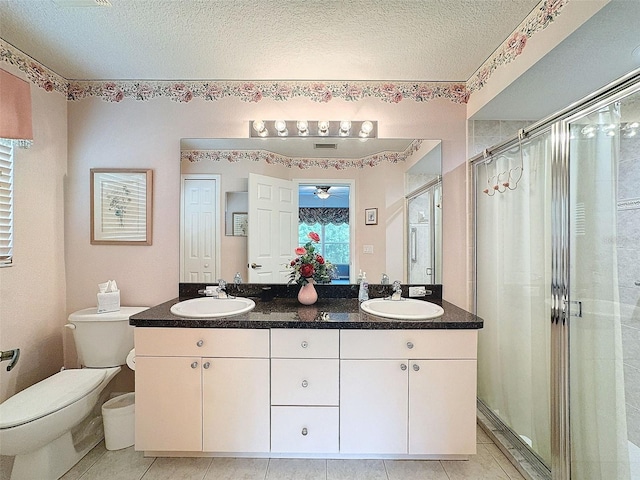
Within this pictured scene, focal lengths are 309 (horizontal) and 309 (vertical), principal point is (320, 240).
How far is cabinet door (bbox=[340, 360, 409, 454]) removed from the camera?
162cm

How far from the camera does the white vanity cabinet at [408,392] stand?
1613 mm

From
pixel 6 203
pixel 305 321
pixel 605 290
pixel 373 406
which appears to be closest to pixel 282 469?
pixel 373 406

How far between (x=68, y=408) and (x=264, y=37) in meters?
2.15

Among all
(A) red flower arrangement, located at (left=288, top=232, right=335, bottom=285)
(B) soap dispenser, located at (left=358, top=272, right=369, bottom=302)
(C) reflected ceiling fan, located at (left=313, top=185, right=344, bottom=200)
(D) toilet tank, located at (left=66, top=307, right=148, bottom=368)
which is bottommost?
(D) toilet tank, located at (left=66, top=307, right=148, bottom=368)

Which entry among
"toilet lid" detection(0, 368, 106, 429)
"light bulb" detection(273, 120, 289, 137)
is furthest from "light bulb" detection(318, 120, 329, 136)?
"toilet lid" detection(0, 368, 106, 429)

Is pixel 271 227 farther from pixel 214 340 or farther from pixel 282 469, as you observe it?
pixel 282 469

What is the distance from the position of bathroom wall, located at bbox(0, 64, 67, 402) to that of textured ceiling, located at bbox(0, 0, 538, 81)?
44 cm

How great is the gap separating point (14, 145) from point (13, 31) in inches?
23.7

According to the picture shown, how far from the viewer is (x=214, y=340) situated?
5.34ft

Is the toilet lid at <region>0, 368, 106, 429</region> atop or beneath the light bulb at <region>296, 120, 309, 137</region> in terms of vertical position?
beneath

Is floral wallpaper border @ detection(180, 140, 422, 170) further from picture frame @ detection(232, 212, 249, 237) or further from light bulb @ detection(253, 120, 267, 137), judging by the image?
picture frame @ detection(232, 212, 249, 237)

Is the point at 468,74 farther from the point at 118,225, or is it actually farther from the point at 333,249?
the point at 118,225

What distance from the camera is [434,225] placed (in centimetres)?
217

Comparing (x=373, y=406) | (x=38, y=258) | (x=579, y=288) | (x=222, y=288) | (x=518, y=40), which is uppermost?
(x=518, y=40)
